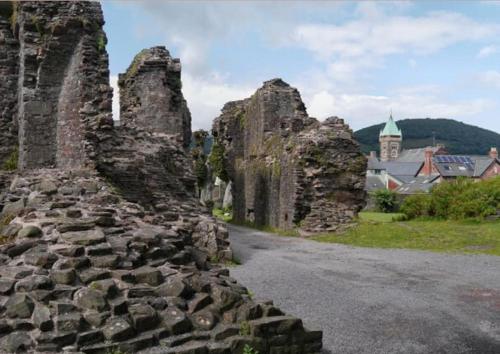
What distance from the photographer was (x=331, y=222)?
18125 mm

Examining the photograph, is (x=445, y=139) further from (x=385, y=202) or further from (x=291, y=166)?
(x=291, y=166)

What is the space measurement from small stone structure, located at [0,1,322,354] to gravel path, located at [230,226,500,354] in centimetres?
106

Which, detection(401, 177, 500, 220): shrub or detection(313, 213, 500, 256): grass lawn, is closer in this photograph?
detection(313, 213, 500, 256): grass lawn

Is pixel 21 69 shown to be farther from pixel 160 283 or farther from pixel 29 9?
pixel 160 283

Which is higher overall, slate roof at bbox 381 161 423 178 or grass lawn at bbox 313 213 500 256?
slate roof at bbox 381 161 423 178

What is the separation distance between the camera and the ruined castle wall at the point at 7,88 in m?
12.4

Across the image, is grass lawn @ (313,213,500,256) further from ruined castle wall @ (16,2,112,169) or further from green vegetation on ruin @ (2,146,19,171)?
green vegetation on ruin @ (2,146,19,171)

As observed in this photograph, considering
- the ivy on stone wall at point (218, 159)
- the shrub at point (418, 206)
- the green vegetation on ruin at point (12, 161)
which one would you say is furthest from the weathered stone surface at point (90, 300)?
the ivy on stone wall at point (218, 159)

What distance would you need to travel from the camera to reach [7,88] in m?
12.6

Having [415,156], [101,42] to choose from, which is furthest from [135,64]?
[415,156]

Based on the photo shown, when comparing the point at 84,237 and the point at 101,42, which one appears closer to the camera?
the point at 84,237

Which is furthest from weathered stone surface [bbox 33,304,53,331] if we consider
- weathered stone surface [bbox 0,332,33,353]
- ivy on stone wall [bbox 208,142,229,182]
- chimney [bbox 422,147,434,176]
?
chimney [bbox 422,147,434,176]

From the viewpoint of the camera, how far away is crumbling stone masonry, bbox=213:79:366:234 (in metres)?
18.5

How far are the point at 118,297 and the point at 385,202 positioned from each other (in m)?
36.3
